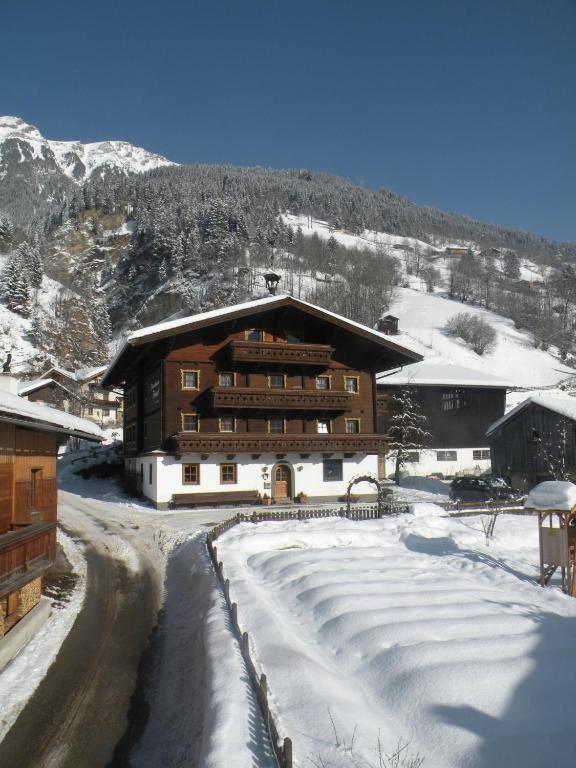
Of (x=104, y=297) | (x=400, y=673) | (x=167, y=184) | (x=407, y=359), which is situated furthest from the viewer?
(x=167, y=184)

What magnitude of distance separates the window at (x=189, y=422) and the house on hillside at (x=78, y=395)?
33.2 meters

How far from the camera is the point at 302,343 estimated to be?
3775cm

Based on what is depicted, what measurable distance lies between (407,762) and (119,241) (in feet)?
494

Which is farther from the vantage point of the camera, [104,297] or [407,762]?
[104,297]

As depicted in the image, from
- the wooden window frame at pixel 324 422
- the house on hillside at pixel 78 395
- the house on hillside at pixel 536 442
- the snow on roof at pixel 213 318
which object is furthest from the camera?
the house on hillside at pixel 78 395

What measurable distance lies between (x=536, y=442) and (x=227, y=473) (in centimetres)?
2028

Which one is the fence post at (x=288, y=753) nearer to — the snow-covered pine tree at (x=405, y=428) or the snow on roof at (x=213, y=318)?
the snow on roof at (x=213, y=318)

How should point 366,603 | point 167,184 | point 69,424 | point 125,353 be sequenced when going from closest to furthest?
point 366,603
point 69,424
point 125,353
point 167,184

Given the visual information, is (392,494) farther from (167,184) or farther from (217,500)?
(167,184)

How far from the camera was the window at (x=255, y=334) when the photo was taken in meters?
36.9

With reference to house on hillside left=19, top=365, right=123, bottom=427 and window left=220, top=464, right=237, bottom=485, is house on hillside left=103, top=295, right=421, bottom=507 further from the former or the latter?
house on hillside left=19, top=365, right=123, bottom=427

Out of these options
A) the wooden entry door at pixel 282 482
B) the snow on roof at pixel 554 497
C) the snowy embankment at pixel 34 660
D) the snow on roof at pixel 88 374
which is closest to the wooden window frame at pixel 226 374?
the wooden entry door at pixel 282 482

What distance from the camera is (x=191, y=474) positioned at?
113 feet

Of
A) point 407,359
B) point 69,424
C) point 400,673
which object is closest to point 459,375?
point 407,359
